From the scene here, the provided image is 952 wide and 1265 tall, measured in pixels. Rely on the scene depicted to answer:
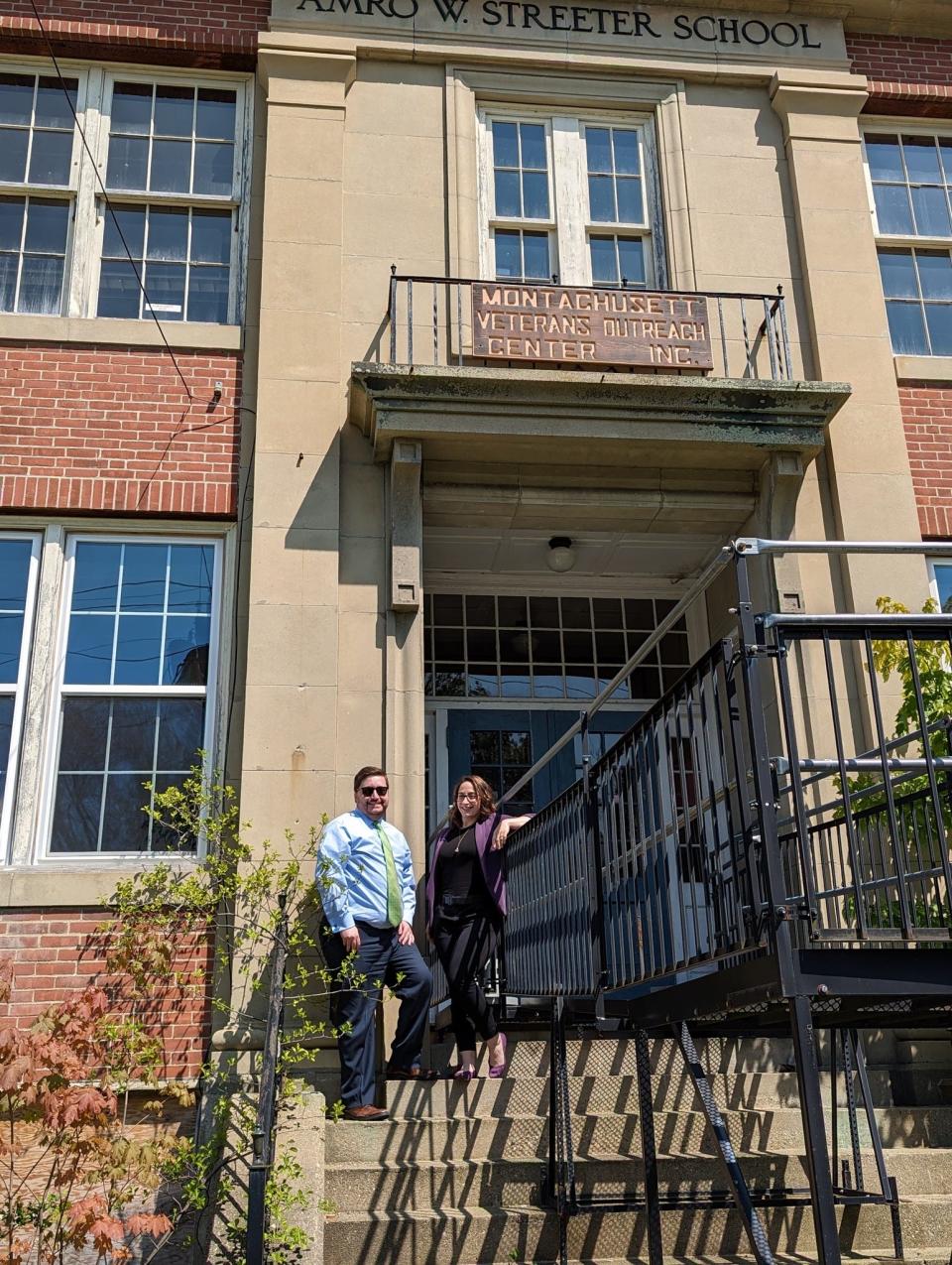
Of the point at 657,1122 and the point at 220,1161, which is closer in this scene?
the point at 220,1161

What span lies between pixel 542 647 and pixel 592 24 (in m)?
5.31

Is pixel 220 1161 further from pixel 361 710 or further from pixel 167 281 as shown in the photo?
pixel 167 281

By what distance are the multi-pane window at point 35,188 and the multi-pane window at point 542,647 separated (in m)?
4.02

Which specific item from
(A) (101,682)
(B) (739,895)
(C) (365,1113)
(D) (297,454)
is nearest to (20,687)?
(A) (101,682)

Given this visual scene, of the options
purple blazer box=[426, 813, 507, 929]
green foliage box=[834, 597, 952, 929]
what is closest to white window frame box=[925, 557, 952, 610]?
green foliage box=[834, 597, 952, 929]

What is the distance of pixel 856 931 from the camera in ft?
12.8

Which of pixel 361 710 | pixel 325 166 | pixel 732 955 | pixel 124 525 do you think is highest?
pixel 325 166

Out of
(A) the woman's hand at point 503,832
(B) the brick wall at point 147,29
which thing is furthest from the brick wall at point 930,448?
(B) the brick wall at point 147,29

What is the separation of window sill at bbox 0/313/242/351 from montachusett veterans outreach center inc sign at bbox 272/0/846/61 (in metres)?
2.83

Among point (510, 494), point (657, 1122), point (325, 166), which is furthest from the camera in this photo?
point (325, 166)

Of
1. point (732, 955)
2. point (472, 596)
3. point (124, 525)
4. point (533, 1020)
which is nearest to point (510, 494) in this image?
point (472, 596)

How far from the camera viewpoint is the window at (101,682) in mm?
8641

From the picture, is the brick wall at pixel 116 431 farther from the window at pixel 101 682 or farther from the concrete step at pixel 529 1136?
the concrete step at pixel 529 1136

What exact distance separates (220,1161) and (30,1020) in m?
2.44
